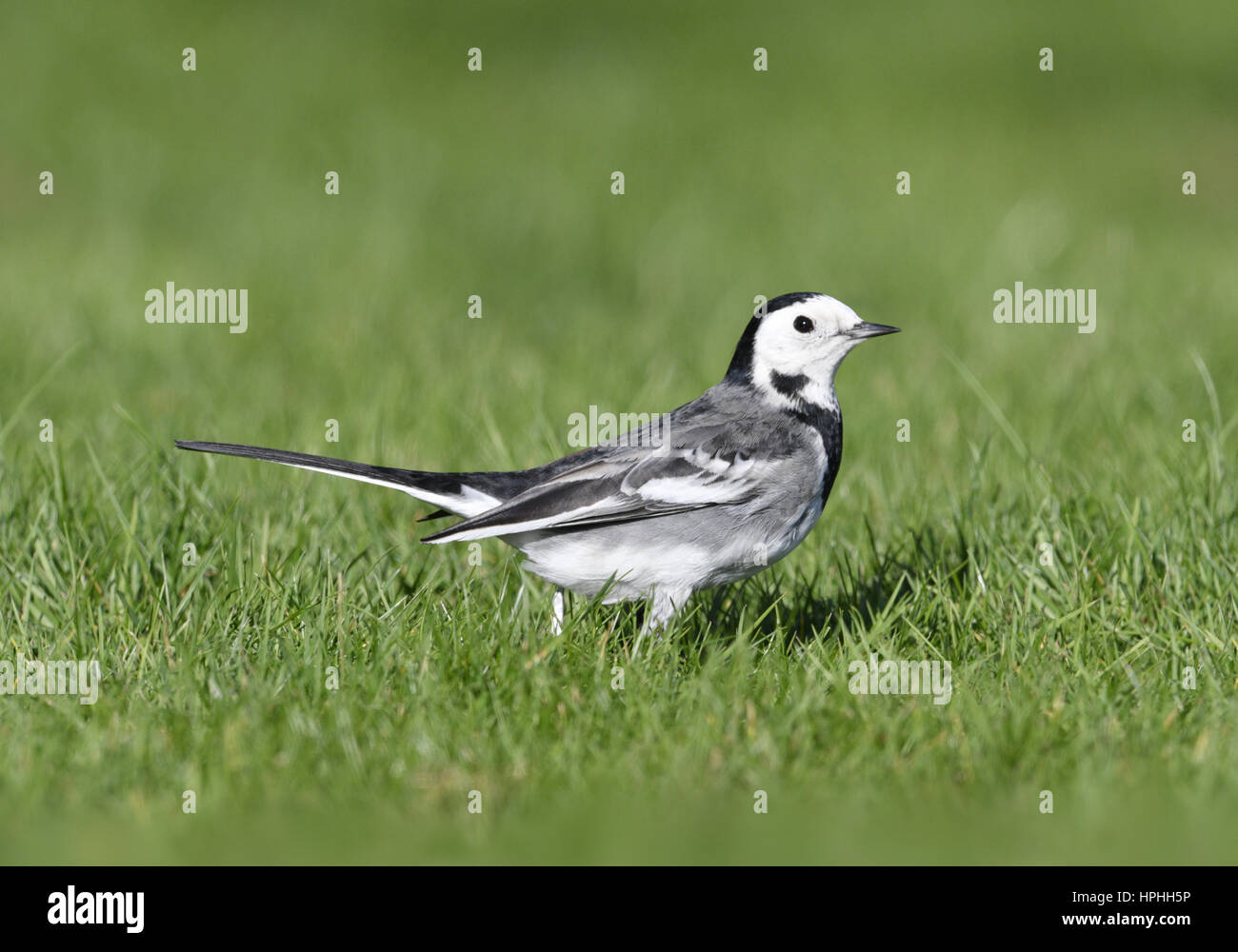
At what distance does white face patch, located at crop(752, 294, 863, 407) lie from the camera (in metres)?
5.71

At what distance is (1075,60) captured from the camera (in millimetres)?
21125

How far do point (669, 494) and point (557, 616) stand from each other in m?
0.64

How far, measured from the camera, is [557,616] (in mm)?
5484

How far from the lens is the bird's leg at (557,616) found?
534cm

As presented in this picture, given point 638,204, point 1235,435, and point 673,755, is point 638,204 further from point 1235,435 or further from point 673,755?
point 673,755

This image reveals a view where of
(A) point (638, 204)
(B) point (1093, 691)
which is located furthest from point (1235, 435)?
(A) point (638, 204)

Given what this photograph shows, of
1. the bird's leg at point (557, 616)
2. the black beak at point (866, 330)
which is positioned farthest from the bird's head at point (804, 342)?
the bird's leg at point (557, 616)

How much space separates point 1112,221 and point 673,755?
42.0 ft

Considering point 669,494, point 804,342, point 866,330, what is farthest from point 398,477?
point 866,330

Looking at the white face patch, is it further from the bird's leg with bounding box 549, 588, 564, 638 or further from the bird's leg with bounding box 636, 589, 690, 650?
the bird's leg with bounding box 549, 588, 564, 638

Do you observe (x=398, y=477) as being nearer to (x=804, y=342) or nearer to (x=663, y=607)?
(x=663, y=607)

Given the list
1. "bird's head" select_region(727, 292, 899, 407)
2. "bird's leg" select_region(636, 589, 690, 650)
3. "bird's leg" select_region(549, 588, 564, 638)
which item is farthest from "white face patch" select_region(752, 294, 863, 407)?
"bird's leg" select_region(549, 588, 564, 638)

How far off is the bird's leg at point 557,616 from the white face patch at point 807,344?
119cm

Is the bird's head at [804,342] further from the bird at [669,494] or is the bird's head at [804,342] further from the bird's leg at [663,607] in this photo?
the bird's leg at [663,607]
